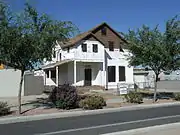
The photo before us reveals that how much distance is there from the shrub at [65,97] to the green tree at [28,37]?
9.65ft

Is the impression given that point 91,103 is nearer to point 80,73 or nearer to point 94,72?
point 80,73

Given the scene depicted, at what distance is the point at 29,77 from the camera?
27766 millimetres

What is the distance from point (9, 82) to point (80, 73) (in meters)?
11.6

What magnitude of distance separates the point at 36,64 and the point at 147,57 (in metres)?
9.18

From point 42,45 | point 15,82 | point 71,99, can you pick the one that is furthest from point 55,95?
point 15,82

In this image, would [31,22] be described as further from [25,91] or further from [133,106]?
[25,91]

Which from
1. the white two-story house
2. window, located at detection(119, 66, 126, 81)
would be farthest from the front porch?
window, located at detection(119, 66, 126, 81)

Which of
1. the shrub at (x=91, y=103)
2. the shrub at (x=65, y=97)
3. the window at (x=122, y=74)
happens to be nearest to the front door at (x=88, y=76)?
the window at (x=122, y=74)

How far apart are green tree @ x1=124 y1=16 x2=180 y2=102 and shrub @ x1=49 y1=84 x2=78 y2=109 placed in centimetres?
663

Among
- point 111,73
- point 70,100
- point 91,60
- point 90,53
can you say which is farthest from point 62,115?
point 111,73

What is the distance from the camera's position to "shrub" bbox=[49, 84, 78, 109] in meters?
17.1

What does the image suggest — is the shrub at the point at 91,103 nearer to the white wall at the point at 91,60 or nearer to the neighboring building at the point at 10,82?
the neighboring building at the point at 10,82

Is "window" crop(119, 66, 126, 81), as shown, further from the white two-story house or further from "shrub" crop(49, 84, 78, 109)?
"shrub" crop(49, 84, 78, 109)

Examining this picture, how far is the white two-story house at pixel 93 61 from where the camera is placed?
1395 inches
